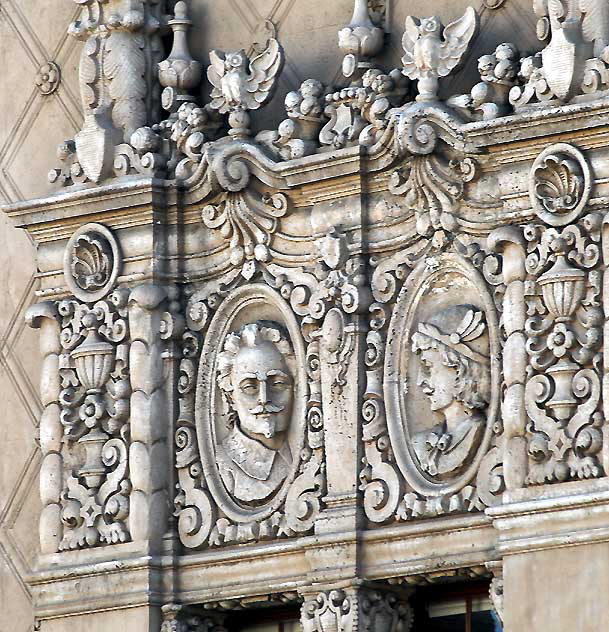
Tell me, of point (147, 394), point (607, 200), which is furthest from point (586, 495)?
point (147, 394)

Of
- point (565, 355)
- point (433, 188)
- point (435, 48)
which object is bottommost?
point (565, 355)

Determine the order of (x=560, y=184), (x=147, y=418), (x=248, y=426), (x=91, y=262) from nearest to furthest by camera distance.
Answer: (x=560, y=184) < (x=248, y=426) < (x=147, y=418) < (x=91, y=262)

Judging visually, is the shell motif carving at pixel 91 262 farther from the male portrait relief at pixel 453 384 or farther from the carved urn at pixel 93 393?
the male portrait relief at pixel 453 384

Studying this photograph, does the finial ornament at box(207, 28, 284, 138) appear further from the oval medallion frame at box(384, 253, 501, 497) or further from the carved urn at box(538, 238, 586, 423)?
the carved urn at box(538, 238, 586, 423)

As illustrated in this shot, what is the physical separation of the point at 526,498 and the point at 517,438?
0.27m

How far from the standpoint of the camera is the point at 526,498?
1248 cm

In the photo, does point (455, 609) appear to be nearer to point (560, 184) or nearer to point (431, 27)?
point (560, 184)

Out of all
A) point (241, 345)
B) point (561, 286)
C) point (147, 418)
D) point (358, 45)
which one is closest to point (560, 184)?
point (561, 286)

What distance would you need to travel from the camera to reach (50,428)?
14242 mm

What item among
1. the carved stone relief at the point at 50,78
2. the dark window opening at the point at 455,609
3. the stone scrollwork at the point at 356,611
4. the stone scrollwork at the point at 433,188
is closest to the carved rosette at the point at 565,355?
the stone scrollwork at the point at 433,188

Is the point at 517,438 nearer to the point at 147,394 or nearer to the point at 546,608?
the point at 546,608

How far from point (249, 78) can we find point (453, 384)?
1.87m

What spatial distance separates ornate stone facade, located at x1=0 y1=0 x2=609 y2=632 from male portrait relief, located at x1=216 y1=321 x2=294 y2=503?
13mm

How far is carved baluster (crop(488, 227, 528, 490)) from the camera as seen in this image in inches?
495
